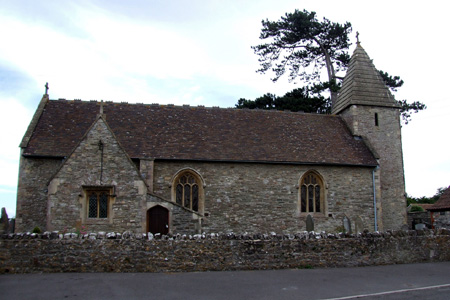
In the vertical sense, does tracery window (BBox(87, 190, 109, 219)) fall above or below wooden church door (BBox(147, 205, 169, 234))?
above

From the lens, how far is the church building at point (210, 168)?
16000 millimetres

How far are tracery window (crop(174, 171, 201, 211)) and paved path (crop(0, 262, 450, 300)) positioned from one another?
854cm

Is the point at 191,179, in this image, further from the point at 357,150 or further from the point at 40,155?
the point at 357,150

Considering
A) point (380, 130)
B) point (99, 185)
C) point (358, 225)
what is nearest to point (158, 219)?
point (99, 185)

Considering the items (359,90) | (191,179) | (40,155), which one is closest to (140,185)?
(191,179)

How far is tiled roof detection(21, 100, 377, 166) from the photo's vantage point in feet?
65.3

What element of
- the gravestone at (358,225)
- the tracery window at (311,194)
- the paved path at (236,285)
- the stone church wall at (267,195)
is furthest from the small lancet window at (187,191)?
the paved path at (236,285)

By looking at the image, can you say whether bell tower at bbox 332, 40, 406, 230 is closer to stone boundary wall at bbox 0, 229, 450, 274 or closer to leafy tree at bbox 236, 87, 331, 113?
leafy tree at bbox 236, 87, 331, 113

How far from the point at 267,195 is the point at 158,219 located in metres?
5.75

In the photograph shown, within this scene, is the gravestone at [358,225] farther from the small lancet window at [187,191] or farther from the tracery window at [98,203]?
the tracery window at [98,203]

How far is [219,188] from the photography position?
20000 millimetres

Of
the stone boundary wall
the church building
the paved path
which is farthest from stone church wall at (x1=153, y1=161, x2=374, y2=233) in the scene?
the paved path

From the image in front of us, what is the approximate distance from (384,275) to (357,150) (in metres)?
12.0

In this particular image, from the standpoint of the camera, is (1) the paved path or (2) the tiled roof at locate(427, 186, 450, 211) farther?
(2) the tiled roof at locate(427, 186, 450, 211)
